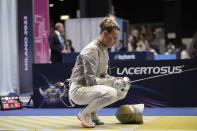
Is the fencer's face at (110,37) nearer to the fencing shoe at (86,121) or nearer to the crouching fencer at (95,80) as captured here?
the crouching fencer at (95,80)

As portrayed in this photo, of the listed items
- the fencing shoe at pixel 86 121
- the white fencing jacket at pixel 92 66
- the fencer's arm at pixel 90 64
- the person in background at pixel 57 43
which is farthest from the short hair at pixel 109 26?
the person in background at pixel 57 43

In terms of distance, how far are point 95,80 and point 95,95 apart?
17cm

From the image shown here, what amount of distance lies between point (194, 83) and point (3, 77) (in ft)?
17.2

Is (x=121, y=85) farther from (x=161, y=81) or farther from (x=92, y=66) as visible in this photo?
(x=161, y=81)

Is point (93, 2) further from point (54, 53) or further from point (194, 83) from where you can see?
point (194, 83)

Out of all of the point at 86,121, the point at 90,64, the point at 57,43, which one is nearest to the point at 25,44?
the point at 57,43

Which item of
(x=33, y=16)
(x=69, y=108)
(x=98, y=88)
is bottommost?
(x=69, y=108)

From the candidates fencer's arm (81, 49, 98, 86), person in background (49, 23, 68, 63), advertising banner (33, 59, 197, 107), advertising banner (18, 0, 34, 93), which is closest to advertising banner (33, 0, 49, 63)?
advertising banner (18, 0, 34, 93)

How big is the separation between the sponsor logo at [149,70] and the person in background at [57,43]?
3683 mm

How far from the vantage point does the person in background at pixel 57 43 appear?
11.9m

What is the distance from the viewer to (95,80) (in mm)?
5688

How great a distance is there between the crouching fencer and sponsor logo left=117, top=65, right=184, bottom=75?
262cm

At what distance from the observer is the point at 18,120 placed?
22.6ft

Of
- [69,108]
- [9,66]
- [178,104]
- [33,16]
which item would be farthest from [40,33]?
[178,104]
